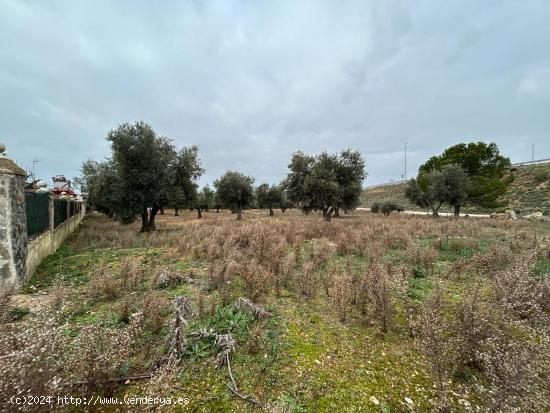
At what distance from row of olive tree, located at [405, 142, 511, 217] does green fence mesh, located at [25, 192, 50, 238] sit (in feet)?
99.5

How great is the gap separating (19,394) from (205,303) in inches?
104

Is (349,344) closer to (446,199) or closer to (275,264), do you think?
(275,264)

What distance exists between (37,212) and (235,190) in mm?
19023

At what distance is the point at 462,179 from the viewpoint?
24719 mm

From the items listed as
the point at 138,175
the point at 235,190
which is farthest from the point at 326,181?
the point at 138,175

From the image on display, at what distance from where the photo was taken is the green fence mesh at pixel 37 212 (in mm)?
6855

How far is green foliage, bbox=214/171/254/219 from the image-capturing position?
1039 inches

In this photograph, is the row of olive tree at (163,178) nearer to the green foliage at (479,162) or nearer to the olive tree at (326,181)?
the olive tree at (326,181)

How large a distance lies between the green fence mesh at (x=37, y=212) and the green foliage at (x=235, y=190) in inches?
691

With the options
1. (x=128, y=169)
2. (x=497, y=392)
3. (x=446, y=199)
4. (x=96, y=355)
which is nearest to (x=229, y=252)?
(x=96, y=355)

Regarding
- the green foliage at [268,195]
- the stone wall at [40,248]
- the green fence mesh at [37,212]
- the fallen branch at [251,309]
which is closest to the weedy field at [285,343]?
the fallen branch at [251,309]

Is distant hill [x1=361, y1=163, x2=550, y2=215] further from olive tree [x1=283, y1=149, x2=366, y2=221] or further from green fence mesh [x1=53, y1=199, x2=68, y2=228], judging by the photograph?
green fence mesh [x1=53, y1=199, x2=68, y2=228]

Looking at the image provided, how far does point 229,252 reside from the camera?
7.64 metres

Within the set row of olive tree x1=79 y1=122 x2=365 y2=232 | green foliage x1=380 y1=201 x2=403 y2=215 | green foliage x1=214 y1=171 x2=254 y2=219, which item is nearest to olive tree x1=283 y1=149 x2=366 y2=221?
row of olive tree x1=79 y1=122 x2=365 y2=232
